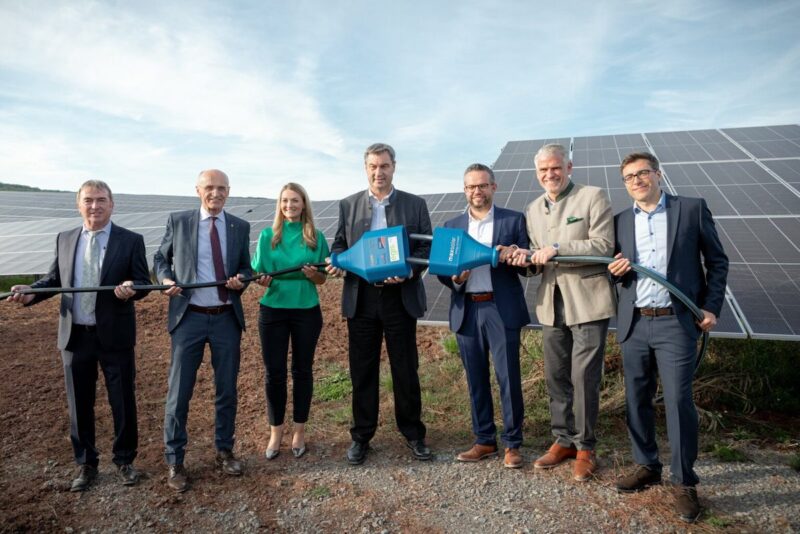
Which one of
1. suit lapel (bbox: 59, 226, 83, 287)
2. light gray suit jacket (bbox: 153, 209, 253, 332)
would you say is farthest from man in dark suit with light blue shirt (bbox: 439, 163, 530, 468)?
suit lapel (bbox: 59, 226, 83, 287)

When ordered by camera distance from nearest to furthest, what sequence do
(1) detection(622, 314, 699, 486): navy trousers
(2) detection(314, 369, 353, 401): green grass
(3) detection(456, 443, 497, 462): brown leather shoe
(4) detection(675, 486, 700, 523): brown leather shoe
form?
(4) detection(675, 486, 700, 523): brown leather shoe
(1) detection(622, 314, 699, 486): navy trousers
(3) detection(456, 443, 497, 462): brown leather shoe
(2) detection(314, 369, 353, 401): green grass

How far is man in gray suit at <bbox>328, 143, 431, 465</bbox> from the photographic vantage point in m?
4.58

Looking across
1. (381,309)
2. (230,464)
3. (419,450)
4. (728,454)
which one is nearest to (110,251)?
(230,464)

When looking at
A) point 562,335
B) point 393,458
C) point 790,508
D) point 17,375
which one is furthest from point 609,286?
point 17,375

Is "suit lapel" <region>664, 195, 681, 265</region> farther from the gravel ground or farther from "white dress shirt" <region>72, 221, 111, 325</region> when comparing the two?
"white dress shirt" <region>72, 221, 111, 325</region>

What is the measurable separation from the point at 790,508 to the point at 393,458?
9.88 feet

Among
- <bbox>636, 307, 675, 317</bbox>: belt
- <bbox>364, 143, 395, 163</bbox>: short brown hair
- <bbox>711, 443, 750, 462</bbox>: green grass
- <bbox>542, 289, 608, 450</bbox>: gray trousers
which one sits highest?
<bbox>364, 143, 395, 163</bbox>: short brown hair

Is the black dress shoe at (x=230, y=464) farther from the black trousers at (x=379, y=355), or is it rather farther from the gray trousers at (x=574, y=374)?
the gray trousers at (x=574, y=374)

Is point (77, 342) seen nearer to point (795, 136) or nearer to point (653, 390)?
point (653, 390)

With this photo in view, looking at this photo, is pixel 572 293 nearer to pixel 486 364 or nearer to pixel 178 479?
pixel 486 364

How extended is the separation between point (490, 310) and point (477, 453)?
1282 mm

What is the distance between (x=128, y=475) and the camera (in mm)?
4379

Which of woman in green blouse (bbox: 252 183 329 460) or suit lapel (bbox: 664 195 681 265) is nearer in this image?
suit lapel (bbox: 664 195 681 265)

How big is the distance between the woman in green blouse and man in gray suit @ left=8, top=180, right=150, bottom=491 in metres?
1.02
